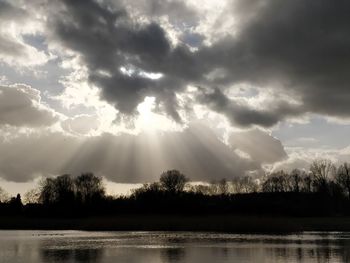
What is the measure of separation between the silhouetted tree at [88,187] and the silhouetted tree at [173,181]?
48.9 ft

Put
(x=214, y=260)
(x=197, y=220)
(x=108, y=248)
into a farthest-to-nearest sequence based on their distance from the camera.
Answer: (x=197, y=220) < (x=108, y=248) < (x=214, y=260)

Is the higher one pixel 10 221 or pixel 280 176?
pixel 280 176

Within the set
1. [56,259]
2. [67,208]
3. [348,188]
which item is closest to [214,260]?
[56,259]

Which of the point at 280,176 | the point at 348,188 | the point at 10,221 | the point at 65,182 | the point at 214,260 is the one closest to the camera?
the point at 214,260

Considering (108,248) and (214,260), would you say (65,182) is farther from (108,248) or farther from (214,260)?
(214,260)

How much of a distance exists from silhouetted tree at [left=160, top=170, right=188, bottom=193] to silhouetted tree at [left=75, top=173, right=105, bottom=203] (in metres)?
14.9

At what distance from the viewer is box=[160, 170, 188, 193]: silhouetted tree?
118 metres

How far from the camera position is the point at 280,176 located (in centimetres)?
12650

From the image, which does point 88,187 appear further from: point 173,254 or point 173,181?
point 173,254

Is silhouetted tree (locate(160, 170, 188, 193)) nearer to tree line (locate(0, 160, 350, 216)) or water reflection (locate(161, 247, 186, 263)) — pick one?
tree line (locate(0, 160, 350, 216))

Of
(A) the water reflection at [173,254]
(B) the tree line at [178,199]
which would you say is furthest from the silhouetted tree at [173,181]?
(A) the water reflection at [173,254]

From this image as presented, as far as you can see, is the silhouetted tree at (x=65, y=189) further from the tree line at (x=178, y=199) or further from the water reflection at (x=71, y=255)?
the water reflection at (x=71, y=255)

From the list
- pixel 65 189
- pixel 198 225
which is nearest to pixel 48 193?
pixel 65 189

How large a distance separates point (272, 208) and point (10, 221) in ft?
148
